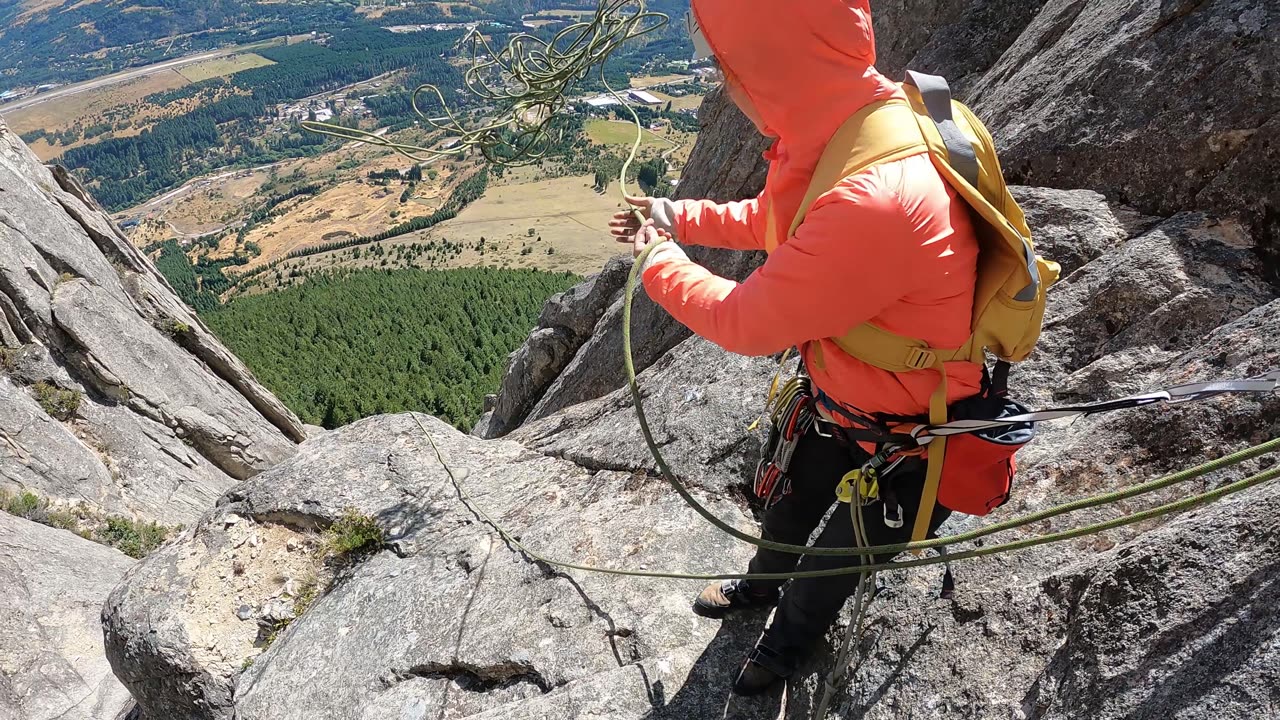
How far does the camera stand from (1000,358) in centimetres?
234

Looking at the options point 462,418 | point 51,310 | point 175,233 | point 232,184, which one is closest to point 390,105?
point 232,184

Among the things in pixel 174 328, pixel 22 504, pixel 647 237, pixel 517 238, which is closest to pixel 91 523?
pixel 22 504

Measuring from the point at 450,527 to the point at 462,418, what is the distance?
2672cm

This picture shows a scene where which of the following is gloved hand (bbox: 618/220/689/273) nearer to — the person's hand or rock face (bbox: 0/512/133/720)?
the person's hand

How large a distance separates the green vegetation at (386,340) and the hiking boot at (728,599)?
85.6 feet

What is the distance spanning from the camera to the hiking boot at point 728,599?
134 inches

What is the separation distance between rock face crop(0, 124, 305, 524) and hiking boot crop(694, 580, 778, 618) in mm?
10326

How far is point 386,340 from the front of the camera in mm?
46406

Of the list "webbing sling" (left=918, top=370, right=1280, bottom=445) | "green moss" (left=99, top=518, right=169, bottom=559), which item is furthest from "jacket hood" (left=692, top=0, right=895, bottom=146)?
"green moss" (left=99, top=518, right=169, bottom=559)

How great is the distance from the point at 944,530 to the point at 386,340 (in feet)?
153

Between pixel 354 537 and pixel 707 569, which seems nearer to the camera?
pixel 707 569

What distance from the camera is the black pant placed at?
8.23 ft

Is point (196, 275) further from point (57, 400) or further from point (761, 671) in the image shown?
point (761, 671)

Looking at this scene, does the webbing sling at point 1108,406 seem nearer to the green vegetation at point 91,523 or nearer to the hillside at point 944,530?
the hillside at point 944,530
